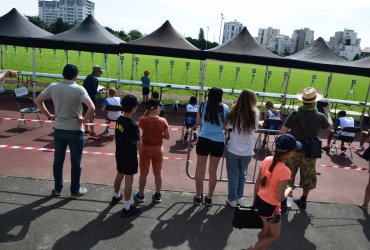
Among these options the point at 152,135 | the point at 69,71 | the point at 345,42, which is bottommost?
the point at 152,135

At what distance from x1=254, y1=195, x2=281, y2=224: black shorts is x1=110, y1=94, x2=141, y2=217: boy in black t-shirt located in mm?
1833

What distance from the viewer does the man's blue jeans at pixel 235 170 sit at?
4.73 metres

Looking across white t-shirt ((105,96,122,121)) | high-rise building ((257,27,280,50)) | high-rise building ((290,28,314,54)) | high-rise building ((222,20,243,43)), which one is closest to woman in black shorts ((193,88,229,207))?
white t-shirt ((105,96,122,121))

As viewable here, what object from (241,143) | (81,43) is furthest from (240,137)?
(81,43)

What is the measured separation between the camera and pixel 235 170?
4.78 m

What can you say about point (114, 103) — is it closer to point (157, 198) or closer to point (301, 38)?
point (157, 198)

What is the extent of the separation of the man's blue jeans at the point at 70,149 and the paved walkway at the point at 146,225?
0.90 ft

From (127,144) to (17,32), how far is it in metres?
10.4

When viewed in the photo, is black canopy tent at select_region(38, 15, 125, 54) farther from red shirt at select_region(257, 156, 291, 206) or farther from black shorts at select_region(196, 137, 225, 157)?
red shirt at select_region(257, 156, 291, 206)

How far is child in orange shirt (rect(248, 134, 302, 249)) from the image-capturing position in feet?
10.5

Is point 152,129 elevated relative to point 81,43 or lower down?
lower down

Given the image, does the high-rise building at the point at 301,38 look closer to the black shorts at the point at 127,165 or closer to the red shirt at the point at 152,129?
the red shirt at the point at 152,129

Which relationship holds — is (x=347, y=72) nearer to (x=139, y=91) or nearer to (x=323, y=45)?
(x=323, y=45)

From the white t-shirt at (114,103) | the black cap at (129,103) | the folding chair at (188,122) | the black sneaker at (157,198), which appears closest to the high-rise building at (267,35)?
the folding chair at (188,122)
